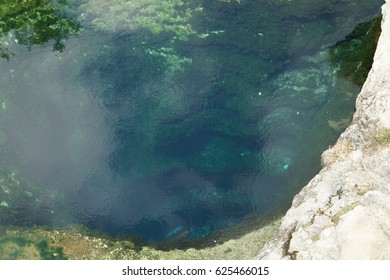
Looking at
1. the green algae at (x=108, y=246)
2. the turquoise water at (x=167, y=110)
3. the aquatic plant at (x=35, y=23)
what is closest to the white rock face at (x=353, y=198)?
the green algae at (x=108, y=246)

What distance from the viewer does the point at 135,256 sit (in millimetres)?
22125

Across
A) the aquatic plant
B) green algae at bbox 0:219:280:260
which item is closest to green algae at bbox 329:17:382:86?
green algae at bbox 0:219:280:260

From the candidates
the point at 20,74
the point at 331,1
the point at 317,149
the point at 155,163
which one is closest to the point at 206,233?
the point at 155,163

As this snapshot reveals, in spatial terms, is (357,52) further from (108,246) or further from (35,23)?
(35,23)

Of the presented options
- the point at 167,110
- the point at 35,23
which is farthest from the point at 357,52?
the point at 35,23

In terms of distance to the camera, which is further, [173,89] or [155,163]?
[173,89]

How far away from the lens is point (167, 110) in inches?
1050

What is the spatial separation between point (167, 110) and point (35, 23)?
10.5 m

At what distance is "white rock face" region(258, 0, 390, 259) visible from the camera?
57.9 feet

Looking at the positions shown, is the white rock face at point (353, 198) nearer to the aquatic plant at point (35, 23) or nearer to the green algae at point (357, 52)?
the green algae at point (357, 52)

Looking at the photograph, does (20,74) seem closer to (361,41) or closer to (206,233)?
(206,233)

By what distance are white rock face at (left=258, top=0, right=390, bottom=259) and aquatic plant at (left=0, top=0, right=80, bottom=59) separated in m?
17.0

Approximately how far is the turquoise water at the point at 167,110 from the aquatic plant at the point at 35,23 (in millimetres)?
→ 108

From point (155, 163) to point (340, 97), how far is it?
1031cm
